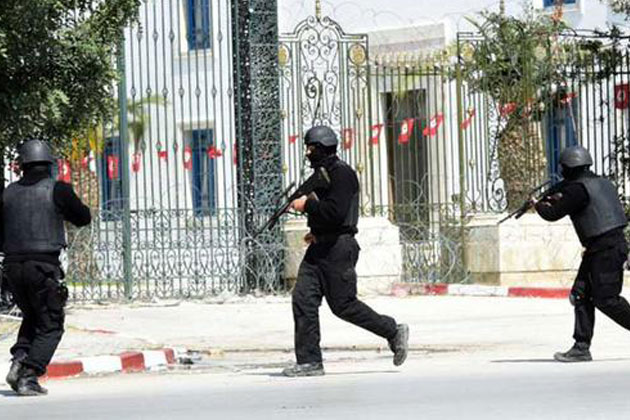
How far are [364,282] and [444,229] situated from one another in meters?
1.59

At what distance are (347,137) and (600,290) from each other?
1077 centimetres

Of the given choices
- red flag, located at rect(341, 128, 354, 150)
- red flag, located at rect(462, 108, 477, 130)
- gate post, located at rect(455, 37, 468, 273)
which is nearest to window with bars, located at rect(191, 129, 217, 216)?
red flag, located at rect(341, 128, 354, 150)

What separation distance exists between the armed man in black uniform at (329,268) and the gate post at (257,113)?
34.1 feet

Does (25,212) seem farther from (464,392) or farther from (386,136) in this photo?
(386,136)

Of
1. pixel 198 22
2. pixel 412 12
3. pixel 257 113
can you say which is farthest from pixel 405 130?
pixel 412 12

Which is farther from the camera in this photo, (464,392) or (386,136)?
(386,136)

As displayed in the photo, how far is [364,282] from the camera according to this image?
23.7 metres

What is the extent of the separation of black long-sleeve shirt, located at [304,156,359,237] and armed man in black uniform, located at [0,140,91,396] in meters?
1.67

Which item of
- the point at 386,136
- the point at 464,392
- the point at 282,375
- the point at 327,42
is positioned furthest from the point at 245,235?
the point at 464,392

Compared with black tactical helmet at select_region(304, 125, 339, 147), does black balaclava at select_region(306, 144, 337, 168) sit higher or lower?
lower

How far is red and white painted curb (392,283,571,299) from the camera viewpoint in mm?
22750

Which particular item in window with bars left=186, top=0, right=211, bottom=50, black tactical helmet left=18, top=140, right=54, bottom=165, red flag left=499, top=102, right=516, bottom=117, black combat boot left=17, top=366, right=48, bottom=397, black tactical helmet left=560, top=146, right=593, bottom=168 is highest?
window with bars left=186, top=0, right=211, bottom=50

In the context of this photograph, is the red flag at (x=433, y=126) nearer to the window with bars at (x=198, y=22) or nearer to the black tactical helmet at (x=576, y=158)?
the window with bars at (x=198, y=22)

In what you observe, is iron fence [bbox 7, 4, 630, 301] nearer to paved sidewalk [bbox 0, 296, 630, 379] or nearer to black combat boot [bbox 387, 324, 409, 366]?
paved sidewalk [bbox 0, 296, 630, 379]
